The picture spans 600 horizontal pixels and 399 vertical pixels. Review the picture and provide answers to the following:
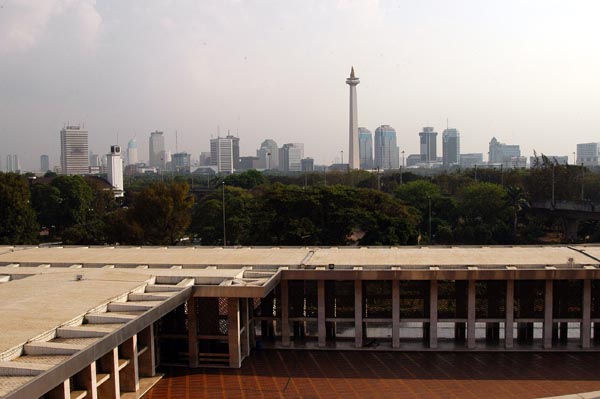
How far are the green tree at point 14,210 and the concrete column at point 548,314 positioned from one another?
26.9 m

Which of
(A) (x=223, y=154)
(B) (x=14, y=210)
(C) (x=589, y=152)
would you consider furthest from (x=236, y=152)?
(B) (x=14, y=210)

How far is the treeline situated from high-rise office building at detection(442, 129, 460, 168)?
14137 centimetres

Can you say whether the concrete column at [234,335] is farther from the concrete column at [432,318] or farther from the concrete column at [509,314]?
the concrete column at [509,314]

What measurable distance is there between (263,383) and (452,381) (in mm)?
4190

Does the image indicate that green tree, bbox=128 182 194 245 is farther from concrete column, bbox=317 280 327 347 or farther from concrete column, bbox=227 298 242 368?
concrete column, bbox=227 298 242 368

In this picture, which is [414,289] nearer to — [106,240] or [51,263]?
[51,263]

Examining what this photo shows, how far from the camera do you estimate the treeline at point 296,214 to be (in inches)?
1214

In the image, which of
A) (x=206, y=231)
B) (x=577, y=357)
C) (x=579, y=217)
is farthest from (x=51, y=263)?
(x=579, y=217)

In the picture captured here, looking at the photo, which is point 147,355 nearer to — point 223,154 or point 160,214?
point 160,214

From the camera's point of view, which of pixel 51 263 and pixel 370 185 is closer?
pixel 51 263

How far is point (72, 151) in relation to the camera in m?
149

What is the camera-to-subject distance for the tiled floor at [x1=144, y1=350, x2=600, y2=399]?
13.8 meters

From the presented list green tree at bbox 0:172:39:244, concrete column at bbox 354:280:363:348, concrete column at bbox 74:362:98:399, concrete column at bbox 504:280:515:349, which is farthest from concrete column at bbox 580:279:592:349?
green tree at bbox 0:172:39:244

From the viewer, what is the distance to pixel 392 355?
16422 millimetres
